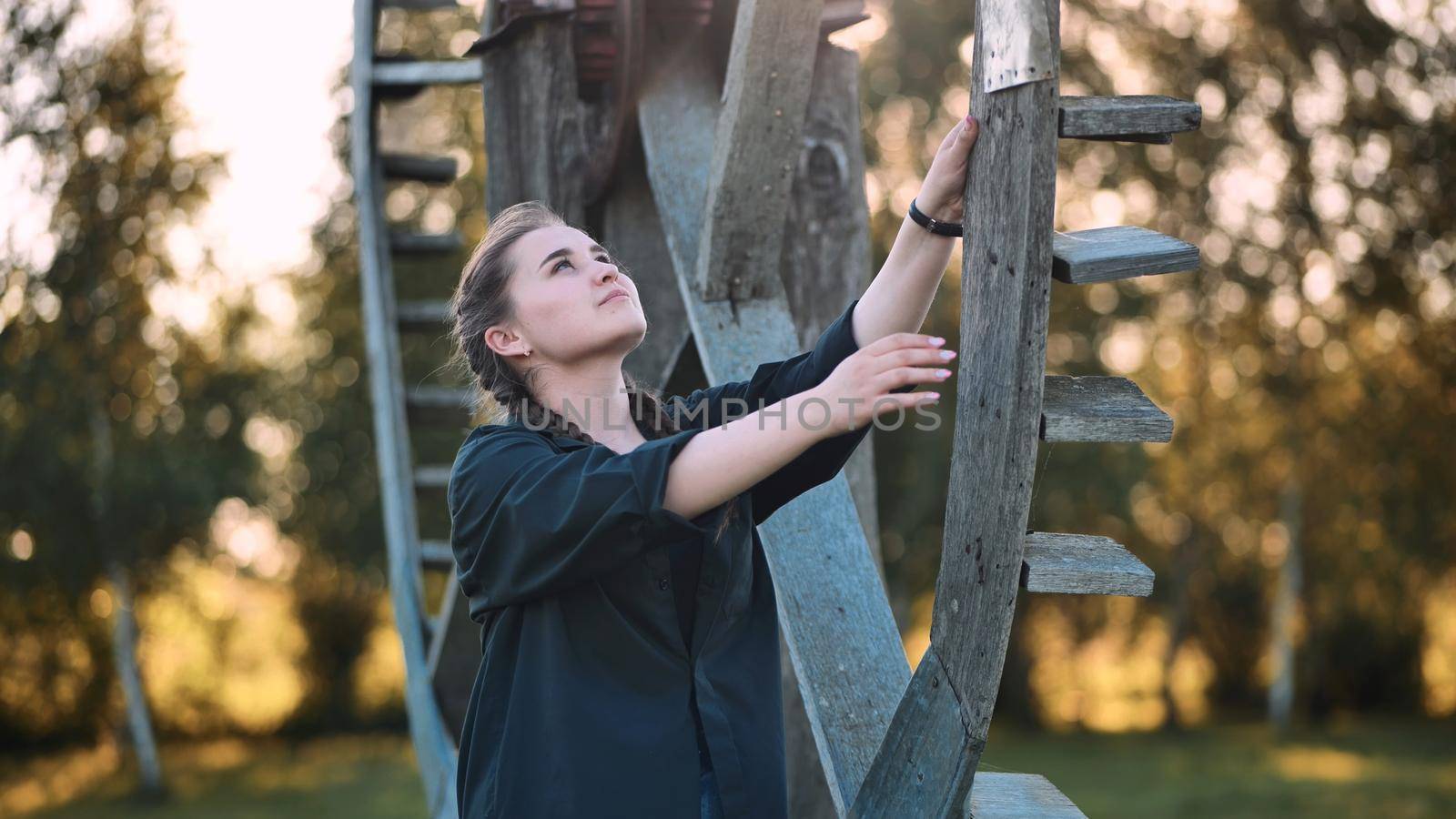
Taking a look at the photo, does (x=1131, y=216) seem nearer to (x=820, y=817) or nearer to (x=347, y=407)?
(x=347, y=407)

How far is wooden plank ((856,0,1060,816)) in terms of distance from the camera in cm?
169

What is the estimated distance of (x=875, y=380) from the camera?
174cm

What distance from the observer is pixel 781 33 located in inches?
99.0

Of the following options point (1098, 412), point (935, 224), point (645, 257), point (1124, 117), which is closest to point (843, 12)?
point (645, 257)

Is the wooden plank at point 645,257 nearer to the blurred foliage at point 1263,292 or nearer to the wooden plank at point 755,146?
the wooden plank at point 755,146

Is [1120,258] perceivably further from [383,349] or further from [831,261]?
[383,349]

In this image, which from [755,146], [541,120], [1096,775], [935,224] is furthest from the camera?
[1096,775]

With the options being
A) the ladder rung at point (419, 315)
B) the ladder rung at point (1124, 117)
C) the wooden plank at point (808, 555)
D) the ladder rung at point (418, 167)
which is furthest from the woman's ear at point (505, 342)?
the ladder rung at point (418, 167)

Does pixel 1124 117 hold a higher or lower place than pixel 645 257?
higher

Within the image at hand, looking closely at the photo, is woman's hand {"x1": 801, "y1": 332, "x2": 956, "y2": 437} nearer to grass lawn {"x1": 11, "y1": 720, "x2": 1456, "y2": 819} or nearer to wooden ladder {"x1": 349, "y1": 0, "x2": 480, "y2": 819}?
wooden ladder {"x1": 349, "y1": 0, "x2": 480, "y2": 819}

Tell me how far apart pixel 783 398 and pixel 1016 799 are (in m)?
0.71

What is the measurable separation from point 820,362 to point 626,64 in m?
1.10

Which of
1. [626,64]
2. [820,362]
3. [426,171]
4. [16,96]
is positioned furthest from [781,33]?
[16,96]

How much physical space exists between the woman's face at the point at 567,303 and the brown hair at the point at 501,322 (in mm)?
28
